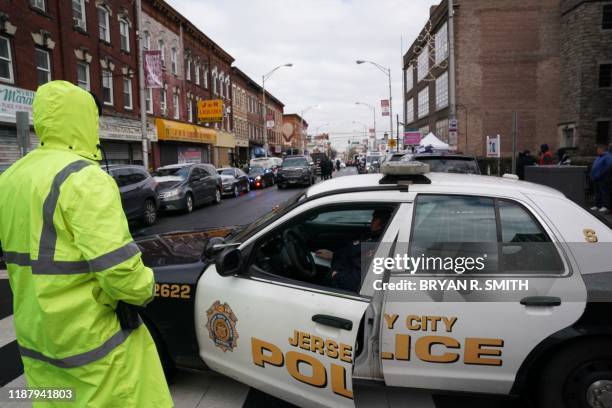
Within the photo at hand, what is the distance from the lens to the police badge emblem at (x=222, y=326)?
2836mm

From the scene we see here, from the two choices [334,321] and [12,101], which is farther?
[12,101]

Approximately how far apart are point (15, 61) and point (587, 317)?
777 inches

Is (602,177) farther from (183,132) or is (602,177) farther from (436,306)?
(183,132)

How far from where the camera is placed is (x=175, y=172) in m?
16.1

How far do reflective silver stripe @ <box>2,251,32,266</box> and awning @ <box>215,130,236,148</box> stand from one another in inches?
1504

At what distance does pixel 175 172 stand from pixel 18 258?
14.8 m

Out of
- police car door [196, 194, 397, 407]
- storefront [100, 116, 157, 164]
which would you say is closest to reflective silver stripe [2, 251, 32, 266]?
police car door [196, 194, 397, 407]

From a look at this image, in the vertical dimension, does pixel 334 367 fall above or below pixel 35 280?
below

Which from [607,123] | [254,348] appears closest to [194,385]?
[254,348]

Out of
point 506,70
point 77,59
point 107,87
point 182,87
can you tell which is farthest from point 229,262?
point 506,70

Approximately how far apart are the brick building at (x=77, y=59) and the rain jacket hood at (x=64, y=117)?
1698cm

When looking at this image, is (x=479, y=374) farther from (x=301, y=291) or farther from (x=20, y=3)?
(x=20, y=3)

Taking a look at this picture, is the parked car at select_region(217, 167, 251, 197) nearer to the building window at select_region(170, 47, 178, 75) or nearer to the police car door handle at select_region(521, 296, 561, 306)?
the building window at select_region(170, 47, 178, 75)

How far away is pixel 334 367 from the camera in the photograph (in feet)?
8.07
